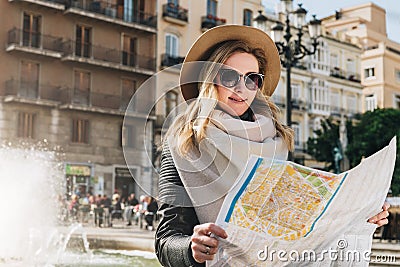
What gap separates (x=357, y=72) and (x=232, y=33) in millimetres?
32952

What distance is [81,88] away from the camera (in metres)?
22.5

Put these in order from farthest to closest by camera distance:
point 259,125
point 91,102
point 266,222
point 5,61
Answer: point 91,102 < point 5,61 < point 259,125 < point 266,222

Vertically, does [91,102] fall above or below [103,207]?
above

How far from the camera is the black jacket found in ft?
4.48

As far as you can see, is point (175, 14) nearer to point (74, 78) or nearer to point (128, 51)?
point (128, 51)

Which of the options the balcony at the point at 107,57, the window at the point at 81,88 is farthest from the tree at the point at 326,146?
the window at the point at 81,88

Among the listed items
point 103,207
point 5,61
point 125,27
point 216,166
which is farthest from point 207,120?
point 125,27

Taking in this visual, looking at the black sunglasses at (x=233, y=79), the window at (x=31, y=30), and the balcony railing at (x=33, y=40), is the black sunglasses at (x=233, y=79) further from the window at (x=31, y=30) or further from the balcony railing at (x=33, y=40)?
the window at (x=31, y=30)

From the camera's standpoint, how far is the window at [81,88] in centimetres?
2236

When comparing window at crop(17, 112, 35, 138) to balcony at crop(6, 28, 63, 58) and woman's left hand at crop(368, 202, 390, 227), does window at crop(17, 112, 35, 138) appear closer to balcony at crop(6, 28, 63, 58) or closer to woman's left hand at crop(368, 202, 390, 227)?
balcony at crop(6, 28, 63, 58)

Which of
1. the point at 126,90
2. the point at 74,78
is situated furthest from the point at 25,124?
the point at 126,90

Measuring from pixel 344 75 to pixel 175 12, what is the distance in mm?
11105

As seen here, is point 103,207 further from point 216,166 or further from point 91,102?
point 216,166

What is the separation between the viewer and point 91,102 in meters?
22.7
